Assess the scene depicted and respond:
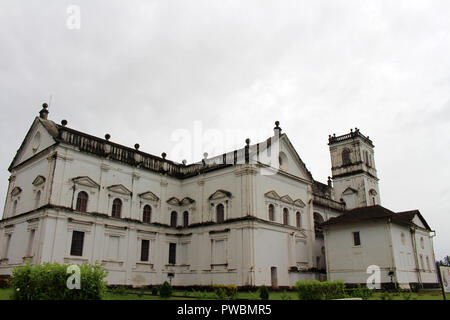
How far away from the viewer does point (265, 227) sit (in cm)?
3075

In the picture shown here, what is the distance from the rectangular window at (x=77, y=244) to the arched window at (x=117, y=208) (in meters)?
3.41

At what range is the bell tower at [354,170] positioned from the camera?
2031 inches

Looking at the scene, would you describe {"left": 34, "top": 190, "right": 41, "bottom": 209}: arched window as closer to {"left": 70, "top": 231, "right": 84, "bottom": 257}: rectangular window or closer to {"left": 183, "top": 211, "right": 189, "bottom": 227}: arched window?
{"left": 70, "top": 231, "right": 84, "bottom": 257}: rectangular window

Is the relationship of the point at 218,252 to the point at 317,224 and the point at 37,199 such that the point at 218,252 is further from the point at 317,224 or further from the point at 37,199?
the point at 317,224

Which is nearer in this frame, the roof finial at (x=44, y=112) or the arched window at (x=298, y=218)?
the roof finial at (x=44, y=112)

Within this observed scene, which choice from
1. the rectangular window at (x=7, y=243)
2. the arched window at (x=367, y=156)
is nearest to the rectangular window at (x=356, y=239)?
the arched window at (x=367, y=156)

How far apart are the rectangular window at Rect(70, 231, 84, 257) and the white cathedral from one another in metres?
0.07

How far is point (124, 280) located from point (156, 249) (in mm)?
4036

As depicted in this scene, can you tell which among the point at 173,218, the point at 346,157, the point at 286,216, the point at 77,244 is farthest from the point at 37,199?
the point at 346,157

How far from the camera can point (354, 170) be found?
5256 centimetres

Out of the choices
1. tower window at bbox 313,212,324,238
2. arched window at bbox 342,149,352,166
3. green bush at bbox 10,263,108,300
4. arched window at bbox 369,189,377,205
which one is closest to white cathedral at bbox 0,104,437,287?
tower window at bbox 313,212,324,238

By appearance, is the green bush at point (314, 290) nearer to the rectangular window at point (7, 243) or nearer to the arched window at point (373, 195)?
the rectangular window at point (7, 243)
